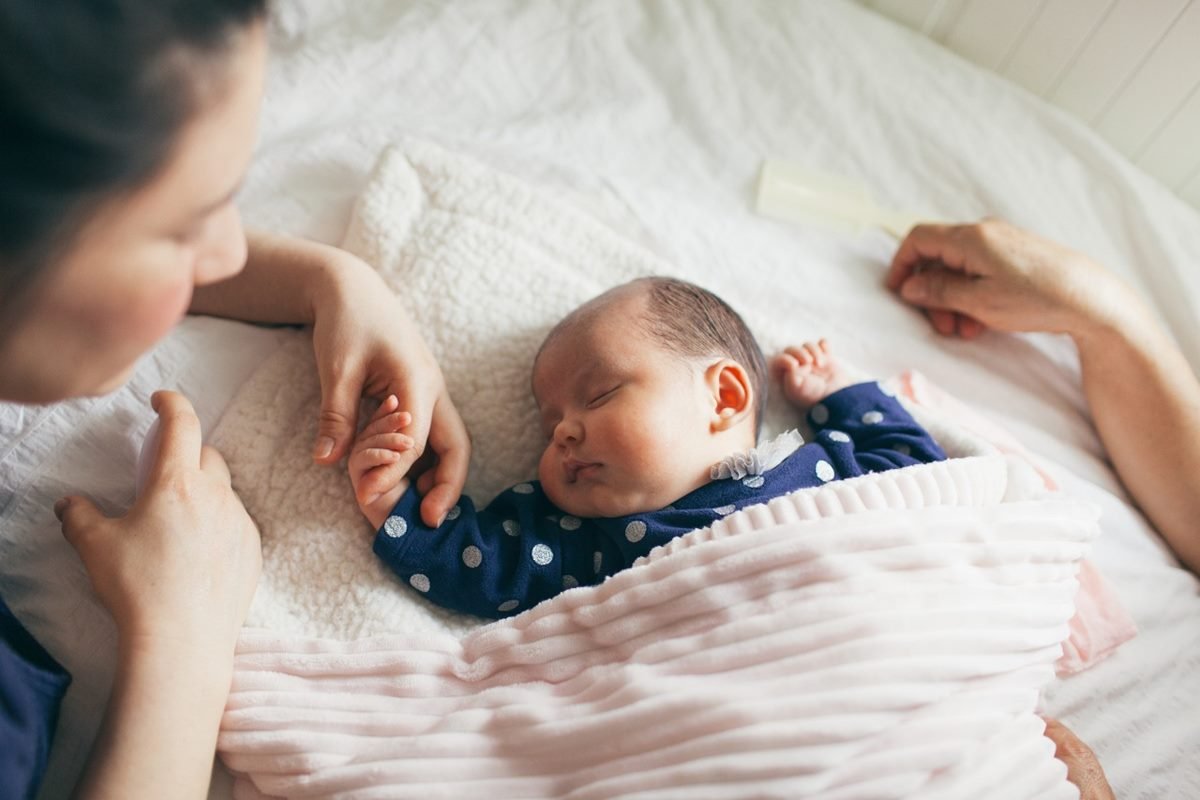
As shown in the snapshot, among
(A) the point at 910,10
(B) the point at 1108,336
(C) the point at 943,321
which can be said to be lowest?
(C) the point at 943,321

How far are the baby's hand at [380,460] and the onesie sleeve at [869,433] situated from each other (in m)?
0.47

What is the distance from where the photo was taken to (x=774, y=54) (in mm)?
1341

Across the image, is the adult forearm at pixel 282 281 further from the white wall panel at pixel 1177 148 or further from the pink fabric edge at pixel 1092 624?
the white wall panel at pixel 1177 148

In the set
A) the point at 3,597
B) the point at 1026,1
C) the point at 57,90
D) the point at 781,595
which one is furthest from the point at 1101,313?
the point at 3,597

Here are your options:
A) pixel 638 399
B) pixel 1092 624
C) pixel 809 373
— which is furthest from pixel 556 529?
pixel 1092 624

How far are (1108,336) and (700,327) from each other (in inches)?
21.6

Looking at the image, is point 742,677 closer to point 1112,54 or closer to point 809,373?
point 809,373

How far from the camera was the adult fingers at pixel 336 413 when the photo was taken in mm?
856

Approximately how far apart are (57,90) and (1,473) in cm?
56

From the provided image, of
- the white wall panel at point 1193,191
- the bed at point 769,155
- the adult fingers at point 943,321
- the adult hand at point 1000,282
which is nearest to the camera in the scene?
the bed at point 769,155

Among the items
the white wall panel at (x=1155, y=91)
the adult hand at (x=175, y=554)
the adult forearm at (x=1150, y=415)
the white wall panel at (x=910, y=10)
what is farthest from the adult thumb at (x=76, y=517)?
the white wall panel at (x=1155, y=91)

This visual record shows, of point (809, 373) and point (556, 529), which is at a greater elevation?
point (809, 373)

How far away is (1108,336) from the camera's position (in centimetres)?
107

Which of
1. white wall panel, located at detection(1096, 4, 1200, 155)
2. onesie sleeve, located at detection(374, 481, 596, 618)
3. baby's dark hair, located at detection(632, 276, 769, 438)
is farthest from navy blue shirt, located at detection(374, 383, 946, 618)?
white wall panel, located at detection(1096, 4, 1200, 155)
